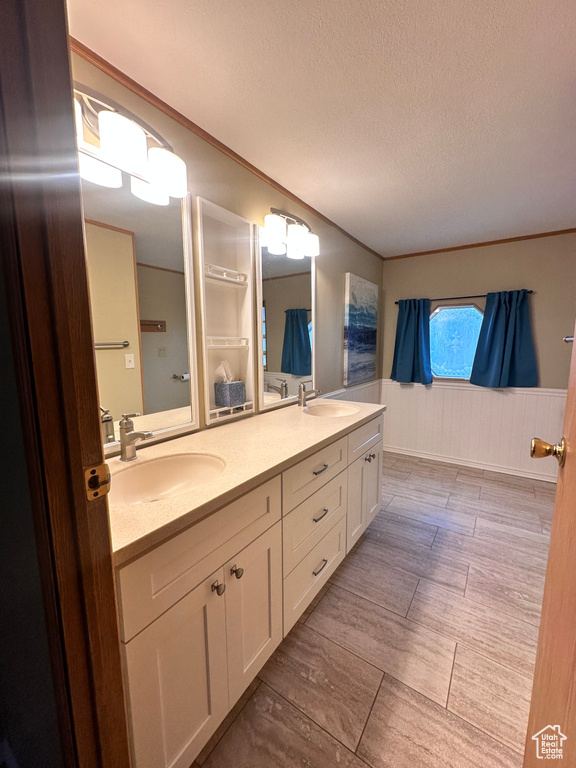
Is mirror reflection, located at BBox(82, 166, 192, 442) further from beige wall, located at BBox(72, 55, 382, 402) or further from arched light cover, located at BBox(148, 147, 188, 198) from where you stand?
beige wall, located at BBox(72, 55, 382, 402)

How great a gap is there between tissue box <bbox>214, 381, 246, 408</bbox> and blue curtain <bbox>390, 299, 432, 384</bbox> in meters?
2.33

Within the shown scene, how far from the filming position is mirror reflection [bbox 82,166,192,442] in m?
1.12

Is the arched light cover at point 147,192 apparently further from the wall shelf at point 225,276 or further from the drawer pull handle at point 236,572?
the drawer pull handle at point 236,572

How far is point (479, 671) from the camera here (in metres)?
1.23

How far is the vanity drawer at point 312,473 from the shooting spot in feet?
3.87

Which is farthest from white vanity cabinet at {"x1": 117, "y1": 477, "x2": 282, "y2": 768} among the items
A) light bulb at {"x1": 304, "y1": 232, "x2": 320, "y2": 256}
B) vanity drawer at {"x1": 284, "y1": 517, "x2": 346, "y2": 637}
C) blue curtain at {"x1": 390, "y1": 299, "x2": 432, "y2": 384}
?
blue curtain at {"x1": 390, "y1": 299, "x2": 432, "y2": 384}

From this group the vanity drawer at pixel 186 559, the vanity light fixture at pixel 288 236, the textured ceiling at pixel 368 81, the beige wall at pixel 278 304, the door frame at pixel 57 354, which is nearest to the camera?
the door frame at pixel 57 354

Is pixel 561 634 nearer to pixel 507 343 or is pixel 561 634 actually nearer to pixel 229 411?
pixel 229 411

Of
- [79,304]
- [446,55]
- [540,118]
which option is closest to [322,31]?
[446,55]

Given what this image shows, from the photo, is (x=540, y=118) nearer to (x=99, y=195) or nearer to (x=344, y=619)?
(x=99, y=195)

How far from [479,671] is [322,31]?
2415mm

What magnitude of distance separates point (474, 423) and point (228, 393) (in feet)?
9.02

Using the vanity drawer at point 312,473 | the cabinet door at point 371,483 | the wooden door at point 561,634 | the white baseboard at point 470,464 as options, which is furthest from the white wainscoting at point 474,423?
the wooden door at point 561,634

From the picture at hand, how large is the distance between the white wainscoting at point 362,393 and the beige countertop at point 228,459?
696 mm
